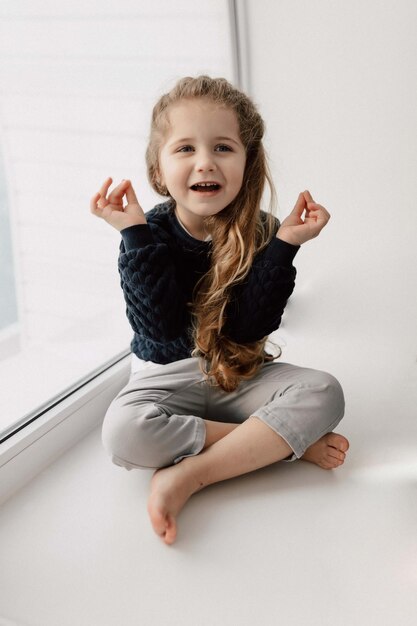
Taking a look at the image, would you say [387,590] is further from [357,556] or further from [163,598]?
[163,598]

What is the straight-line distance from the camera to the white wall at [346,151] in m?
1.78

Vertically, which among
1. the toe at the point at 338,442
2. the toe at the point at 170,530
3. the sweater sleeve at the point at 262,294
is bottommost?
the toe at the point at 170,530

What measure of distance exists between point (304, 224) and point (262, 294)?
0.15m

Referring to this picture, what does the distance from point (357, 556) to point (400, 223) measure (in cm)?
117

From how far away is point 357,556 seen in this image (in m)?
0.97

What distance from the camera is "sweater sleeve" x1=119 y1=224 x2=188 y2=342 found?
1.18 meters

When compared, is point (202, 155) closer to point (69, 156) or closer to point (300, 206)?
point (300, 206)

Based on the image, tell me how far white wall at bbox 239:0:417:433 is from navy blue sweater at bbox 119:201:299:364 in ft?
1.45

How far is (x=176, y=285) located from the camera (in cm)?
123

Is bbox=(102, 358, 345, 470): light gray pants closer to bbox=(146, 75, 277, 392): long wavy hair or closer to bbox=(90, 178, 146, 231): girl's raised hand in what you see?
bbox=(146, 75, 277, 392): long wavy hair

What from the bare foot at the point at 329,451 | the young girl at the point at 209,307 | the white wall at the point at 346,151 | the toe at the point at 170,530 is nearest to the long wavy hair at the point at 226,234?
the young girl at the point at 209,307

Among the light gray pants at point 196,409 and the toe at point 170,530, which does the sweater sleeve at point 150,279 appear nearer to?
the light gray pants at point 196,409

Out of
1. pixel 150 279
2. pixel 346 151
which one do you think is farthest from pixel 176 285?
pixel 346 151

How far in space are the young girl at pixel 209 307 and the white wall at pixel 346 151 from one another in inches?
16.9
